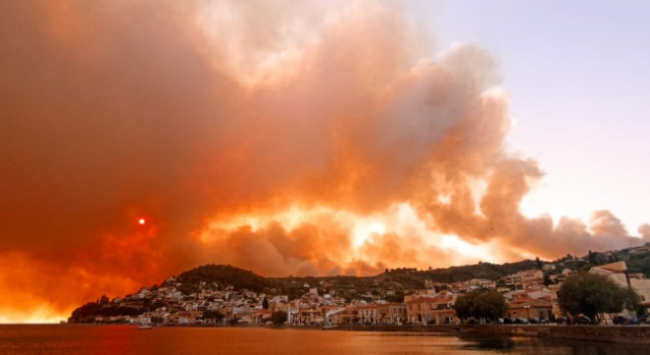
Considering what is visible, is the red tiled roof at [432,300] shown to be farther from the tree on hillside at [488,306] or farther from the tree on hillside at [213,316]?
the tree on hillside at [213,316]

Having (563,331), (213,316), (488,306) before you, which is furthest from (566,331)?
(213,316)

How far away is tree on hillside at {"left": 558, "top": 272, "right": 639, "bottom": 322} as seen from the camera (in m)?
47.6

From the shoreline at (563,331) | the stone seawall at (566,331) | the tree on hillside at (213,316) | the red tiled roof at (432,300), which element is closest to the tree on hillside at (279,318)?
the red tiled roof at (432,300)

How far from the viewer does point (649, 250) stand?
146 meters

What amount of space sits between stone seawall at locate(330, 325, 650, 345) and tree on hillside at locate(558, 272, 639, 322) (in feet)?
8.01

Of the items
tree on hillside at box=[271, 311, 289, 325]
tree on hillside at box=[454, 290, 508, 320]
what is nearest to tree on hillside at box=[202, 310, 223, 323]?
tree on hillside at box=[271, 311, 289, 325]

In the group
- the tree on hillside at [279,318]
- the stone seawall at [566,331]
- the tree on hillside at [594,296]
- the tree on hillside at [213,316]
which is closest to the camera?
the stone seawall at [566,331]

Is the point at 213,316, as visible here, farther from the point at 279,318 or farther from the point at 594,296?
the point at 594,296

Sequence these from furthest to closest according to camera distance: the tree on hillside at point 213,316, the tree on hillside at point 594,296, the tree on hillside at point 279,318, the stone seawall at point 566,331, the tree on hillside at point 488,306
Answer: the tree on hillside at point 213,316 → the tree on hillside at point 279,318 → the tree on hillside at point 488,306 → the tree on hillside at point 594,296 → the stone seawall at point 566,331

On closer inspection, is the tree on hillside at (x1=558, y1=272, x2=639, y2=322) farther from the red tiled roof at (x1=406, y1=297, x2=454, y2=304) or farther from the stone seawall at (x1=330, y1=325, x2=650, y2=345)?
the red tiled roof at (x1=406, y1=297, x2=454, y2=304)

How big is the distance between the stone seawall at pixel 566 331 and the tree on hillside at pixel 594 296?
2440mm

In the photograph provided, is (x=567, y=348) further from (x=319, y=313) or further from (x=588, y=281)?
(x=319, y=313)

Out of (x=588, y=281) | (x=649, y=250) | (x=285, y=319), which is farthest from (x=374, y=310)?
(x=649, y=250)

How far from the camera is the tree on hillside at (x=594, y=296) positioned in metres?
47.6
